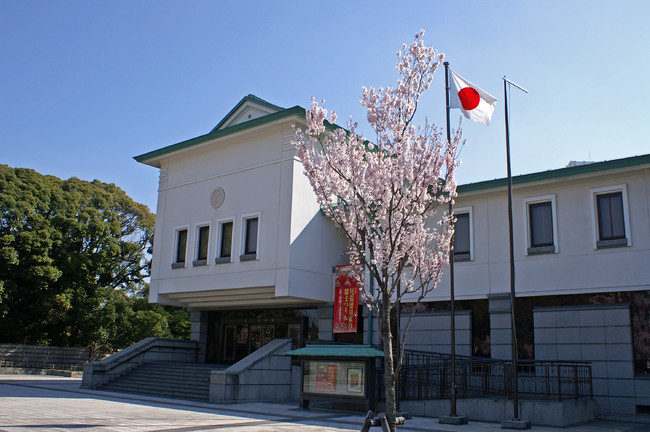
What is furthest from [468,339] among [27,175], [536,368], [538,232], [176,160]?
[27,175]

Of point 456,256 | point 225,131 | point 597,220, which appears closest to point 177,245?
point 225,131

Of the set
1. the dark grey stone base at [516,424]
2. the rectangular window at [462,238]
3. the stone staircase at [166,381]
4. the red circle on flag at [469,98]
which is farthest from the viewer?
the stone staircase at [166,381]

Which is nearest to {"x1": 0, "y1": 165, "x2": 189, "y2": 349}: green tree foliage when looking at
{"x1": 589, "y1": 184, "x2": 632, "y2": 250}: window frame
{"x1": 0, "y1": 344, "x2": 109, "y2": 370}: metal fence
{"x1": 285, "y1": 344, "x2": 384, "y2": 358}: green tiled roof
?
{"x1": 0, "y1": 344, "x2": 109, "y2": 370}: metal fence

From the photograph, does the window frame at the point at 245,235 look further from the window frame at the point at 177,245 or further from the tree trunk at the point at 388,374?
the tree trunk at the point at 388,374

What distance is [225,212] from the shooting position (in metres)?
23.8

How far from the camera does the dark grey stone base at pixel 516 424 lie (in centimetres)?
1384

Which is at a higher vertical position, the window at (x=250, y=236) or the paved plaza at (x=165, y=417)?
the window at (x=250, y=236)

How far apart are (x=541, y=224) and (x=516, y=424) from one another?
7.61m

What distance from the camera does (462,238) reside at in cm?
2081

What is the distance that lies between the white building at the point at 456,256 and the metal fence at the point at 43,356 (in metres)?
10.4

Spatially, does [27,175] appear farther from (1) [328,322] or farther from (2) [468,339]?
(2) [468,339]

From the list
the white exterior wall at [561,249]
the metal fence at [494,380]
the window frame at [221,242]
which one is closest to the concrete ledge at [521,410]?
the metal fence at [494,380]

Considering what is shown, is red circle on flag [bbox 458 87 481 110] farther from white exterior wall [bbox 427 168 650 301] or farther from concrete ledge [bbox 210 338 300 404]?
concrete ledge [bbox 210 338 300 404]

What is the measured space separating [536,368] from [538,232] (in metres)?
4.40
